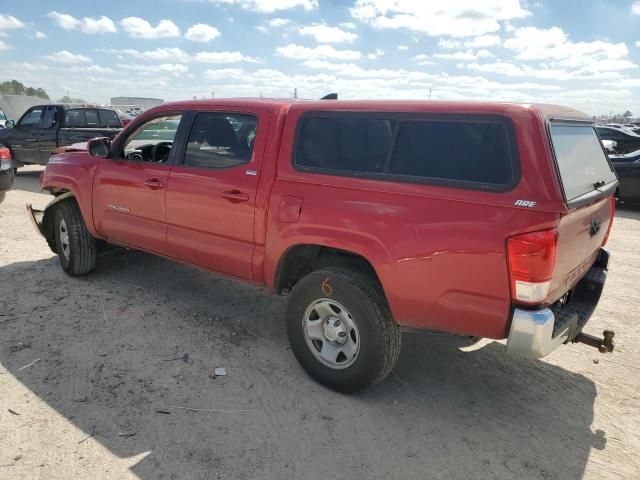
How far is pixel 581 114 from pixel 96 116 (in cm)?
1168

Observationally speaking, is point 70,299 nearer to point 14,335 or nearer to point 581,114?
point 14,335

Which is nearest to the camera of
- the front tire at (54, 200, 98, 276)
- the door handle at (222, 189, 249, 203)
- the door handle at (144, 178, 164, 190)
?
the door handle at (222, 189, 249, 203)

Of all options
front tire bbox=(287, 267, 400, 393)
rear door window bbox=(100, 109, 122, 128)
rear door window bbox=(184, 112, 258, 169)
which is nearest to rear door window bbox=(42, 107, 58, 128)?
rear door window bbox=(100, 109, 122, 128)

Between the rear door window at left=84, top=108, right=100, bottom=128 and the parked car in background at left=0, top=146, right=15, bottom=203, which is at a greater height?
the rear door window at left=84, top=108, right=100, bottom=128

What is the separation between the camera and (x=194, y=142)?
3988mm

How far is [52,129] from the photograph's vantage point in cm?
1163

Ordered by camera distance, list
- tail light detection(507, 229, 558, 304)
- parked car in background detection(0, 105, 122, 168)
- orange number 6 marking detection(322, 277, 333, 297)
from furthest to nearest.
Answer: parked car in background detection(0, 105, 122, 168)
orange number 6 marking detection(322, 277, 333, 297)
tail light detection(507, 229, 558, 304)

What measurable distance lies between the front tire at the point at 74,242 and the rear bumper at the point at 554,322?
14.0 feet

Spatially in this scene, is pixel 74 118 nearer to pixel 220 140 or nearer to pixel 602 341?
pixel 220 140

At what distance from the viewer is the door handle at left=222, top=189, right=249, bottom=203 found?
3539 mm

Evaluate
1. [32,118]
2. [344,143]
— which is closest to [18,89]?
[32,118]

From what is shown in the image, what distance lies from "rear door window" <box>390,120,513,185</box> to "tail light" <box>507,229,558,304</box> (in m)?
0.32

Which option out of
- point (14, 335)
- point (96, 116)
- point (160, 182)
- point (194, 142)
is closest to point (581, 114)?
point (194, 142)

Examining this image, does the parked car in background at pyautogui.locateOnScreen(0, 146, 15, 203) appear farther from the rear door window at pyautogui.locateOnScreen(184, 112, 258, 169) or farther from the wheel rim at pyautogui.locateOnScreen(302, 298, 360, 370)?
the wheel rim at pyautogui.locateOnScreen(302, 298, 360, 370)
